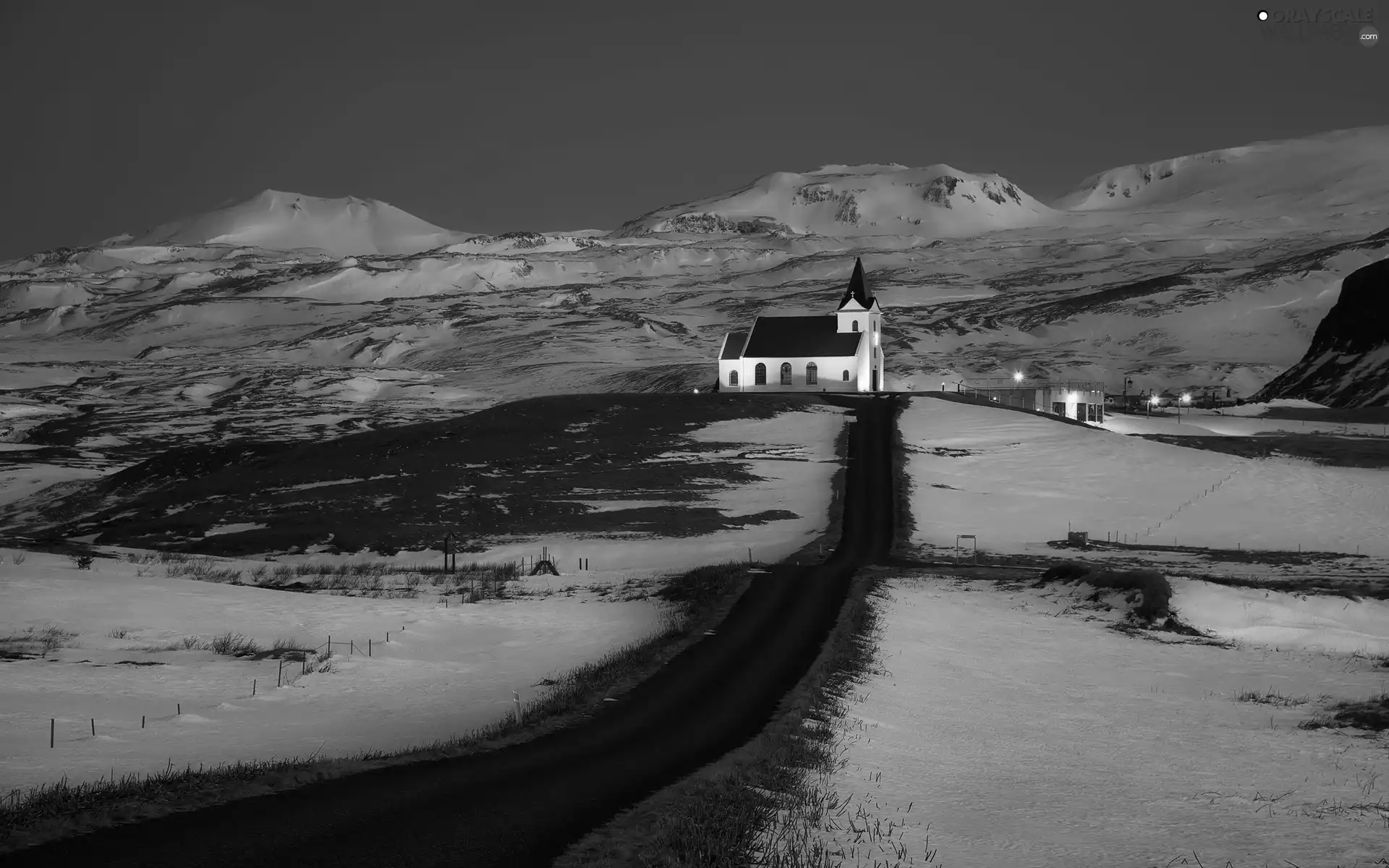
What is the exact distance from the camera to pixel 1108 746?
21016 mm

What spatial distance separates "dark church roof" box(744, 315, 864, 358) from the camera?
4498 inches

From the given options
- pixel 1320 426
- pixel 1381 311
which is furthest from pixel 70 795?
pixel 1381 311

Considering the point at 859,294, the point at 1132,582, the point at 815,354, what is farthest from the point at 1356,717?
the point at 859,294

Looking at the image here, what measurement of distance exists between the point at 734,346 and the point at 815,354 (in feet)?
30.0

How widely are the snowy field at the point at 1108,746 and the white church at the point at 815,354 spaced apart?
7793cm

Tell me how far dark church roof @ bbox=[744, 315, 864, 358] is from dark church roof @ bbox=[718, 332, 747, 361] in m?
0.18

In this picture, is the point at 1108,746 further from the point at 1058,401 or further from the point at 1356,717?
the point at 1058,401

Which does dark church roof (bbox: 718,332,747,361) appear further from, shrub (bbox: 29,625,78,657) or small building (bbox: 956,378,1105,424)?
shrub (bbox: 29,625,78,657)

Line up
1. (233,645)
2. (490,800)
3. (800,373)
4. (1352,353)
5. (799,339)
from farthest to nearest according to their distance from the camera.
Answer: (1352,353), (799,339), (800,373), (233,645), (490,800)

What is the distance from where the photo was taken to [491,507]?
66.2 metres

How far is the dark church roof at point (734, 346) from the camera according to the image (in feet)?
381

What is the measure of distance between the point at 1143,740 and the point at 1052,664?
793cm

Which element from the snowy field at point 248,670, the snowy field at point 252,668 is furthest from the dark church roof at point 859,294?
the snowy field at point 248,670

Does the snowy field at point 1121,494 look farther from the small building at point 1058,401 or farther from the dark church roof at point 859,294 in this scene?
the dark church roof at point 859,294
